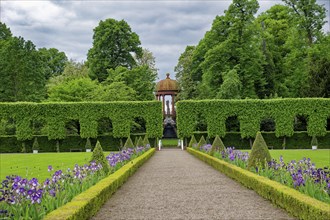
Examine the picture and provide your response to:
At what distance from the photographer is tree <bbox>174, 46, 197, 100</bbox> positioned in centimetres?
5107

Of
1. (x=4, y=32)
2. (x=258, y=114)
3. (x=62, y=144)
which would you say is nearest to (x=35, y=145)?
(x=62, y=144)

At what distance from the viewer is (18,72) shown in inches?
1796

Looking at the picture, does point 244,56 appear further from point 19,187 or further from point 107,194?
point 19,187

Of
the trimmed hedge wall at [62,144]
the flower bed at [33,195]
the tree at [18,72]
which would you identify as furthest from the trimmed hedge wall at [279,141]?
the flower bed at [33,195]

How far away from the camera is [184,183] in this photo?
11945 millimetres

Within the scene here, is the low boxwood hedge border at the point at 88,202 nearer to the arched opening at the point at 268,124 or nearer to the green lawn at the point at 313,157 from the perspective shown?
the green lawn at the point at 313,157

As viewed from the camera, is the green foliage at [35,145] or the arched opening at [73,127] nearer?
the green foliage at [35,145]

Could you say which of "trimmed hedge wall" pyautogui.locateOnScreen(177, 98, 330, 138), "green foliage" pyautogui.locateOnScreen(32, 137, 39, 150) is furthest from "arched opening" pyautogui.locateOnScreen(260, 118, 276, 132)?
"green foliage" pyautogui.locateOnScreen(32, 137, 39, 150)

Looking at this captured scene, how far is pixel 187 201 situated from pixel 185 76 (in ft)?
144

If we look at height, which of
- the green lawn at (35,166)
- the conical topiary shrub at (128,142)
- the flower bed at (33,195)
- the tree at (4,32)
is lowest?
the green lawn at (35,166)

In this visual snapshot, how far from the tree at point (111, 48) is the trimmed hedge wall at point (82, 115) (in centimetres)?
1174

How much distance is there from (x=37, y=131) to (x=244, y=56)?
882 inches

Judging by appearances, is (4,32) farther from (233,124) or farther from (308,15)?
(308,15)

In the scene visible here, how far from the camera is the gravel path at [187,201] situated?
738 centimetres
